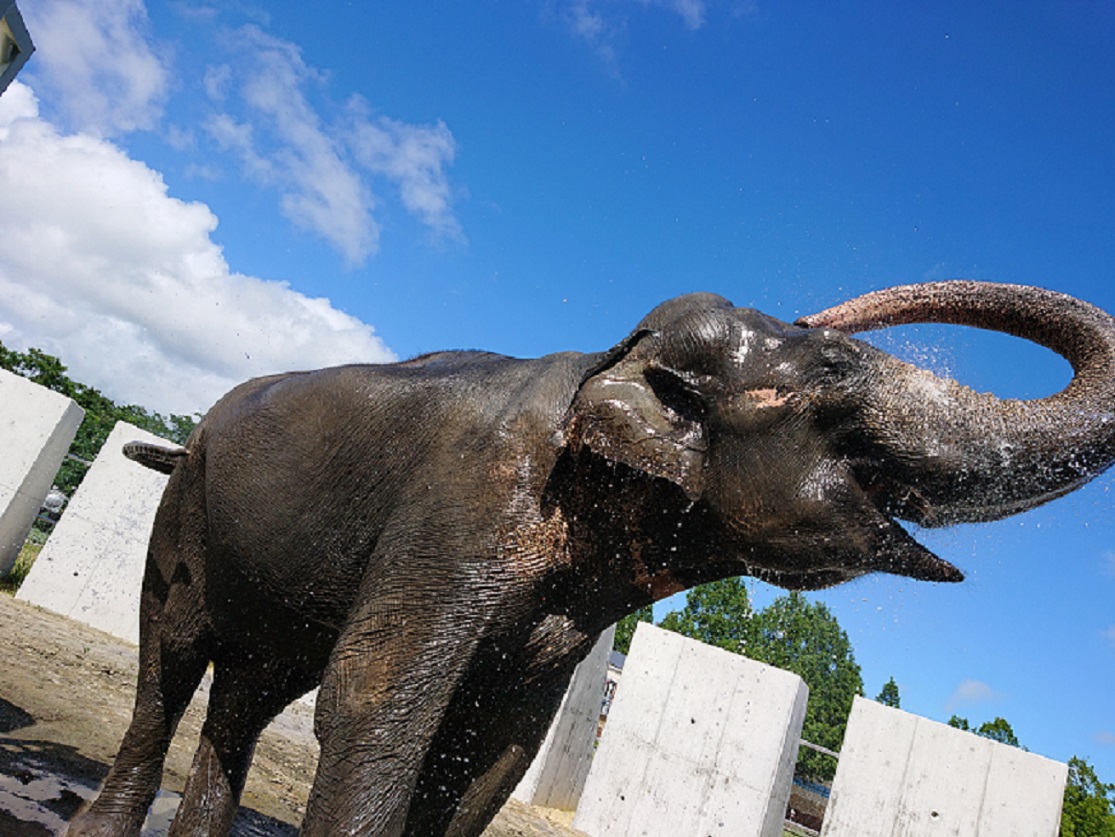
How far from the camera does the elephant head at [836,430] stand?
80.7 inches

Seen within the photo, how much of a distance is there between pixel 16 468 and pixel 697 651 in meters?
8.33

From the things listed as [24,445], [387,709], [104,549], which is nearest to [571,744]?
[104,549]

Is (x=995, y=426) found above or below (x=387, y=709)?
above

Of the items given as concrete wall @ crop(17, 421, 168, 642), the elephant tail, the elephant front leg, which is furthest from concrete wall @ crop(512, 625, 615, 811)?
the elephant front leg

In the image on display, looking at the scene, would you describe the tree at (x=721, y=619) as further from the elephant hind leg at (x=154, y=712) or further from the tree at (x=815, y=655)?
the elephant hind leg at (x=154, y=712)

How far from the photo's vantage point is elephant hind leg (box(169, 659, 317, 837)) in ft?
12.0

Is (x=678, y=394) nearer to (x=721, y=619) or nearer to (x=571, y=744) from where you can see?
(x=571, y=744)

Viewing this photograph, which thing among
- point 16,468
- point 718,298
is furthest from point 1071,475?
point 16,468

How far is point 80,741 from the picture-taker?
4.99 m

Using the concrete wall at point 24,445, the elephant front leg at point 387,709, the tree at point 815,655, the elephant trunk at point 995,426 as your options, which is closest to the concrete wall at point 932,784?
the elephant trunk at point 995,426

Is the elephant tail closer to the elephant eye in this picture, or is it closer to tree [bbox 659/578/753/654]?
the elephant eye

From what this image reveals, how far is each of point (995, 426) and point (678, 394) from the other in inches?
29.6

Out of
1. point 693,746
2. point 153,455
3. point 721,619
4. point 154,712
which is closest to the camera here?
point 154,712

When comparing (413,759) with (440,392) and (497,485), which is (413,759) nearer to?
(497,485)
